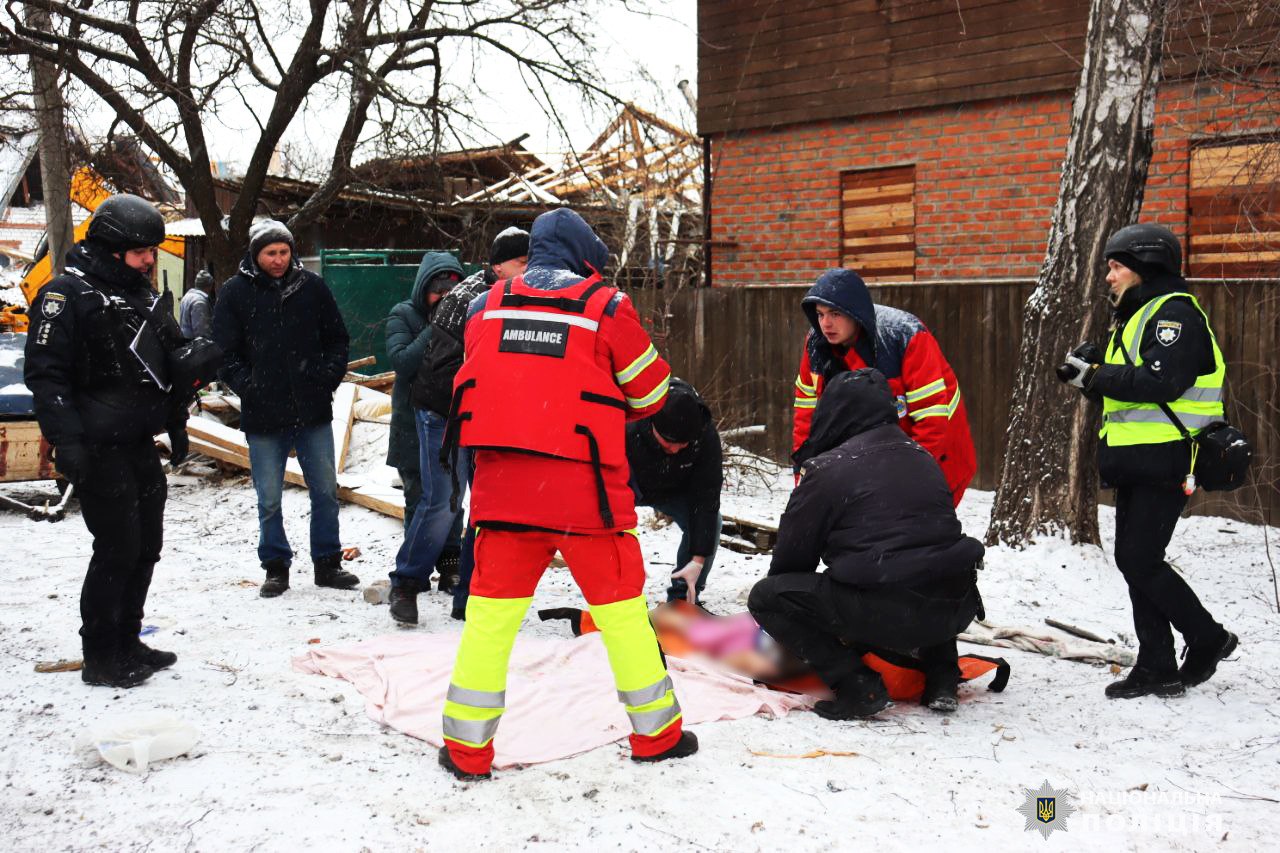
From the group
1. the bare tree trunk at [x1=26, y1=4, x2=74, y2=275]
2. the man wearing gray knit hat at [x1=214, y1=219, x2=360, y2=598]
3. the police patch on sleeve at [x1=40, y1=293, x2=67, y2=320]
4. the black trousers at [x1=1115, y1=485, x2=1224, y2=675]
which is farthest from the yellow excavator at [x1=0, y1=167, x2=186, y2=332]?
the black trousers at [x1=1115, y1=485, x2=1224, y2=675]

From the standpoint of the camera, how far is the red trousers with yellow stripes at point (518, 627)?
338 centimetres

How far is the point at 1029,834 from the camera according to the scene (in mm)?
3076

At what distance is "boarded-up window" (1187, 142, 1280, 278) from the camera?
368 inches

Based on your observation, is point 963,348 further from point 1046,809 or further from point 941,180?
point 1046,809

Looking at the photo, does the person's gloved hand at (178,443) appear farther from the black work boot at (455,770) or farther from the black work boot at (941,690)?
the black work boot at (941,690)

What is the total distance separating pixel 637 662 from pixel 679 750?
0.39m

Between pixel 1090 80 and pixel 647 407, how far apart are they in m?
4.65

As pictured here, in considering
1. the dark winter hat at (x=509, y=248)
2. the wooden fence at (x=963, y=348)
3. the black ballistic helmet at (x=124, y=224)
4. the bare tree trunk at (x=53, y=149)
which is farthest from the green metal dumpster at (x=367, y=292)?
the black ballistic helmet at (x=124, y=224)

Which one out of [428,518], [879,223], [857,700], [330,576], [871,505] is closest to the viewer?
[871,505]

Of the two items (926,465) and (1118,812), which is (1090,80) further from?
(1118,812)

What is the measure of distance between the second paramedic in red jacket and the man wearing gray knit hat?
9.37 feet

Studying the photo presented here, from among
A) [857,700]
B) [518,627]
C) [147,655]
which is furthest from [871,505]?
[147,655]

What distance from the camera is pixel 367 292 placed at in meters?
14.8

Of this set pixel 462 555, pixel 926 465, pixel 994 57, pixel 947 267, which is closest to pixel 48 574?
pixel 462 555
